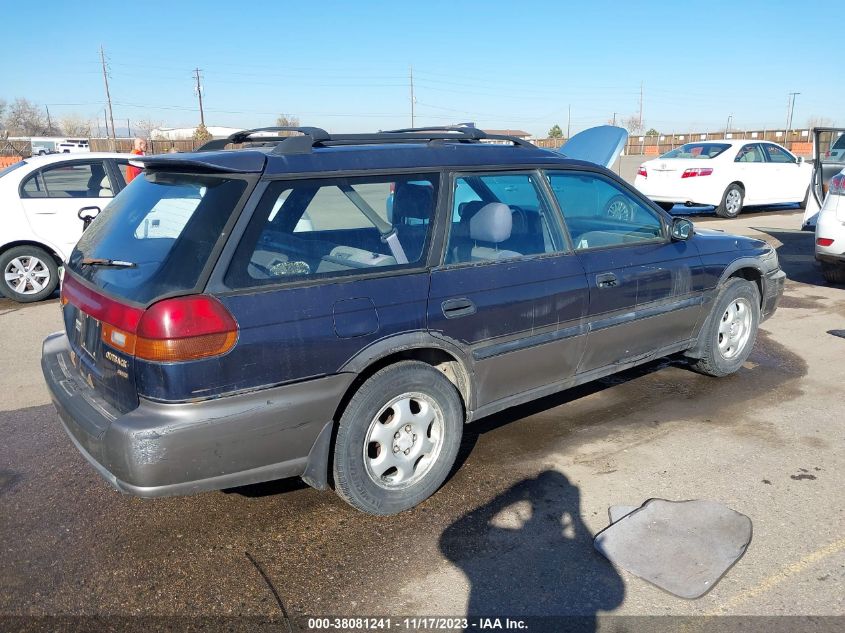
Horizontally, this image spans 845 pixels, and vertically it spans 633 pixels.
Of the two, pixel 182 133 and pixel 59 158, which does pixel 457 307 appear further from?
pixel 182 133

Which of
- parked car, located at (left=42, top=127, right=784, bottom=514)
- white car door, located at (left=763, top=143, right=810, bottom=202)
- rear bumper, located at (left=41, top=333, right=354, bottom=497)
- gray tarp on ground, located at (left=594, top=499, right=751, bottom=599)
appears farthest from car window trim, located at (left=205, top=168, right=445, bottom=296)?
white car door, located at (left=763, top=143, right=810, bottom=202)

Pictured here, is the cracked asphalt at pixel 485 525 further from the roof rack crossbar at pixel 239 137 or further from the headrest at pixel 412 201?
the roof rack crossbar at pixel 239 137

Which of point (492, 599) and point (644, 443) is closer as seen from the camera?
point (492, 599)

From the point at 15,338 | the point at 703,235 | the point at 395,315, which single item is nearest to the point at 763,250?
the point at 703,235

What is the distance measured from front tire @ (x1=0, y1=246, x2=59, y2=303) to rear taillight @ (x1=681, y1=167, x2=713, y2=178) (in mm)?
11099

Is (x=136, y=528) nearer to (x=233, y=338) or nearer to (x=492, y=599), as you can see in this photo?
(x=233, y=338)

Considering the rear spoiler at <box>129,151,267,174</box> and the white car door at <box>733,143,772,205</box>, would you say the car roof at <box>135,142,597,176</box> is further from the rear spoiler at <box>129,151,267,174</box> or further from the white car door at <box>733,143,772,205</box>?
the white car door at <box>733,143,772,205</box>

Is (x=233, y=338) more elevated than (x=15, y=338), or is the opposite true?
(x=233, y=338)

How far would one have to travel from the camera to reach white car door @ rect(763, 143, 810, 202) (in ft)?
48.2

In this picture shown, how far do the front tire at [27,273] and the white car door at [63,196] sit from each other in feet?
0.79

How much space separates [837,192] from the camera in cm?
764

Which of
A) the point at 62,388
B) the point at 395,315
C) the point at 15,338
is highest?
the point at 395,315

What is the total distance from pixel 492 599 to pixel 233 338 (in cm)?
146

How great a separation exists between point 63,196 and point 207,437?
21.3 ft
